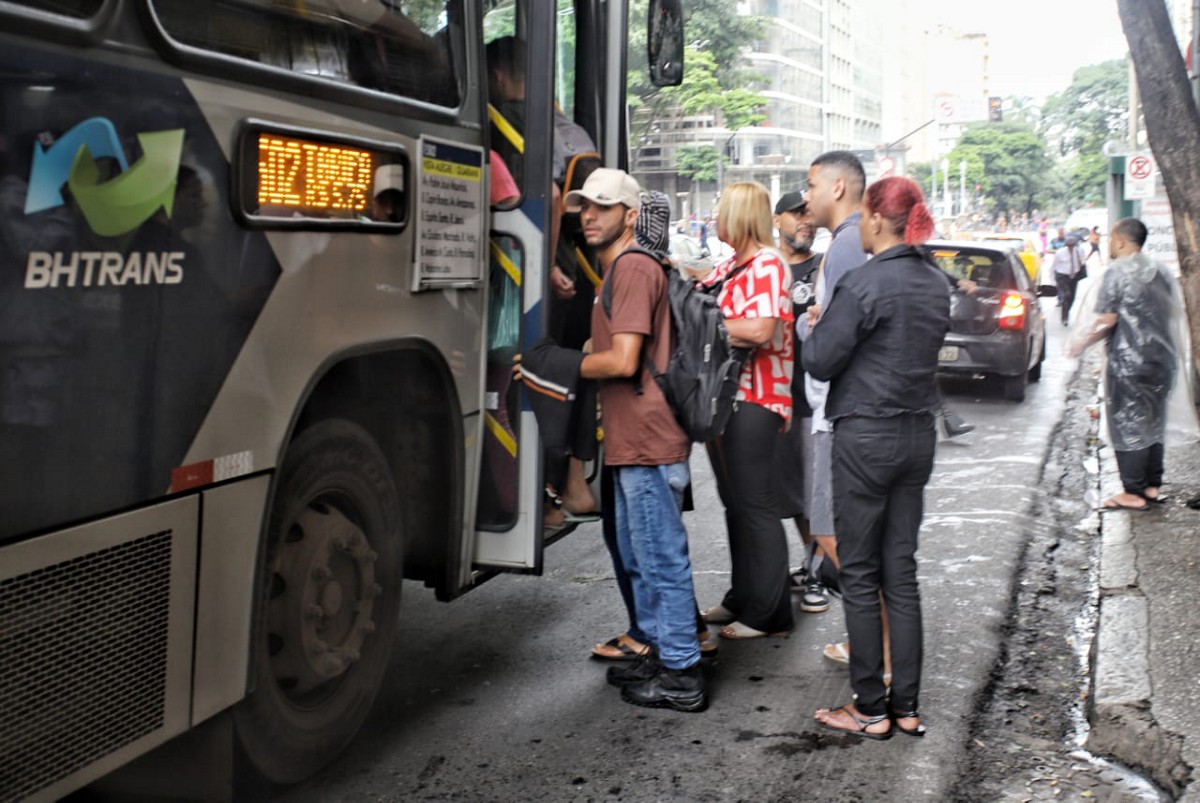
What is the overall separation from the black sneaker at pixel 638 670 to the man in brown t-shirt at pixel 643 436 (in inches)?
0.7

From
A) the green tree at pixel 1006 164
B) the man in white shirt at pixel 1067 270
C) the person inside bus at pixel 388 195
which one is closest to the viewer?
the person inside bus at pixel 388 195

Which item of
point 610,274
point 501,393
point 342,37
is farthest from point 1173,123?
point 342,37

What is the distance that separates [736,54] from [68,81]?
51027 millimetres

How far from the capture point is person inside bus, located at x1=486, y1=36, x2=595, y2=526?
16.1ft

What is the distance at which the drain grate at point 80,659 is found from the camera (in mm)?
2686

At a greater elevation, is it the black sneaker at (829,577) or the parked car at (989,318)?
the parked car at (989,318)

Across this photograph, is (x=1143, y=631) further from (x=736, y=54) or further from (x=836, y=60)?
(x=836, y=60)

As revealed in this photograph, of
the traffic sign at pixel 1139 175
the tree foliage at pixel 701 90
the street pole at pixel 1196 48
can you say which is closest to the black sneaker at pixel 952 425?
the street pole at pixel 1196 48

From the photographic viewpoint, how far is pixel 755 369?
5258mm

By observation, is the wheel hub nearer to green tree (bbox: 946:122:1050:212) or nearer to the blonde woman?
the blonde woman

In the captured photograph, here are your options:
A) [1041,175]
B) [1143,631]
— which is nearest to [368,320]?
[1143,631]

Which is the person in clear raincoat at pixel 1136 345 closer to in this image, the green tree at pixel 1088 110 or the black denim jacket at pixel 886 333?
the black denim jacket at pixel 886 333

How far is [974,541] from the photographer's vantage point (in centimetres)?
774

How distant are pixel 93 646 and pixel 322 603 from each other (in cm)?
113
